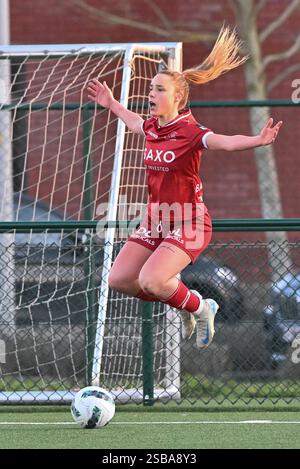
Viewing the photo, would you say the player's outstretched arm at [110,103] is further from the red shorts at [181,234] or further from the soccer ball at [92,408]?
the soccer ball at [92,408]

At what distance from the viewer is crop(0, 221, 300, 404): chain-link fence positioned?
403 inches

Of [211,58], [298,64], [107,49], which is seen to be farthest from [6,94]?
[298,64]

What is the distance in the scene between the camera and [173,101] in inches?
328

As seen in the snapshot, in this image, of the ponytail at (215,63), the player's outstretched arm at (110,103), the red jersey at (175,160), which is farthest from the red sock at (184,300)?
the ponytail at (215,63)

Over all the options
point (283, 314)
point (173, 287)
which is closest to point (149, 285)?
point (173, 287)

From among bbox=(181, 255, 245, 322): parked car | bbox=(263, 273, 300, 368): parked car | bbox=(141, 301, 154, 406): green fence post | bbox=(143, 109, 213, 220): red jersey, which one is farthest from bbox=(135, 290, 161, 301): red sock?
bbox=(181, 255, 245, 322): parked car

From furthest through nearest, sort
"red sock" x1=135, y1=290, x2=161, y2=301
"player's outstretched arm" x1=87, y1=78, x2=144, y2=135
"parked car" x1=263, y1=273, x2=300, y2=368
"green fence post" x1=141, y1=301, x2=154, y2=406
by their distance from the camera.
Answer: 1. "parked car" x1=263, y1=273, x2=300, y2=368
2. "green fence post" x1=141, y1=301, x2=154, y2=406
3. "player's outstretched arm" x1=87, y1=78, x2=144, y2=135
4. "red sock" x1=135, y1=290, x2=161, y2=301

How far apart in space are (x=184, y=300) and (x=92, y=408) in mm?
939

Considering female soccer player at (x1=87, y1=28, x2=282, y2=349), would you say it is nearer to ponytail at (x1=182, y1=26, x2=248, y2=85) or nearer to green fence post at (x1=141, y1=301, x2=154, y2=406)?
ponytail at (x1=182, y1=26, x2=248, y2=85)

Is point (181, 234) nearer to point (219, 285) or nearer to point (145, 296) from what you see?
point (145, 296)

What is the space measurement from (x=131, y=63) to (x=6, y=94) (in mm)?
1054

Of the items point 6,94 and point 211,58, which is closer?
point 211,58

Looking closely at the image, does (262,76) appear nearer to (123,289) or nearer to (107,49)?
(107,49)

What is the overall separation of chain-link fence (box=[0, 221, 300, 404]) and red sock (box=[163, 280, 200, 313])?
5.16 ft
